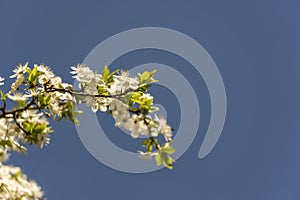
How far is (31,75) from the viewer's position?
2836mm

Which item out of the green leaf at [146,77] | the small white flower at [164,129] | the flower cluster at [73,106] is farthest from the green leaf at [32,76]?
the small white flower at [164,129]

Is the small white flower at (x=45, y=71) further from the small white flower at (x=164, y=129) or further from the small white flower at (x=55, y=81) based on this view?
the small white flower at (x=164, y=129)

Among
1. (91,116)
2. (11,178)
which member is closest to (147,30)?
(91,116)

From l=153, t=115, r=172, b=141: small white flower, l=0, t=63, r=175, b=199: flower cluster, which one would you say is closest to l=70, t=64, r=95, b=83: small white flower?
l=0, t=63, r=175, b=199: flower cluster

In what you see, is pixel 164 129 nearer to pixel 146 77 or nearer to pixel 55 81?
pixel 146 77

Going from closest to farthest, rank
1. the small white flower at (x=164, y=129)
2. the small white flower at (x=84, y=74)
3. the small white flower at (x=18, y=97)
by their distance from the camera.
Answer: the small white flower at (x=164, y=129) → the small white flower at (x=18, y=97) → the small white flower at (x=84, y=74)

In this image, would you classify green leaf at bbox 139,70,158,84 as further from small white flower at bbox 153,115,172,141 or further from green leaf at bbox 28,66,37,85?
green leaf at bbox 28,66,37,85

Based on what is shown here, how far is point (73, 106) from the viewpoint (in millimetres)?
2746

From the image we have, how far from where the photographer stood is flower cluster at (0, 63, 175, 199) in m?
2.29

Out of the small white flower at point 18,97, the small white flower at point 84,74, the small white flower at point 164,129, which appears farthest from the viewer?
the small white flower at point 84,74

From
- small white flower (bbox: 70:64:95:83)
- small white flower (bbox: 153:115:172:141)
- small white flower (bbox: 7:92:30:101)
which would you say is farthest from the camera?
small white flower (bbox: 70:64:95:83)

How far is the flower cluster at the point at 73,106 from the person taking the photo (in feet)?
7.52

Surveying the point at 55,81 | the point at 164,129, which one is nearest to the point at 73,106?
the point at 55,81

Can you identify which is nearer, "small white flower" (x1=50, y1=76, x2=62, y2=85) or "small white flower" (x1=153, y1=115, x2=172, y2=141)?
"small white flower" (x1=153, y1=115, x2=172, y2=141)
